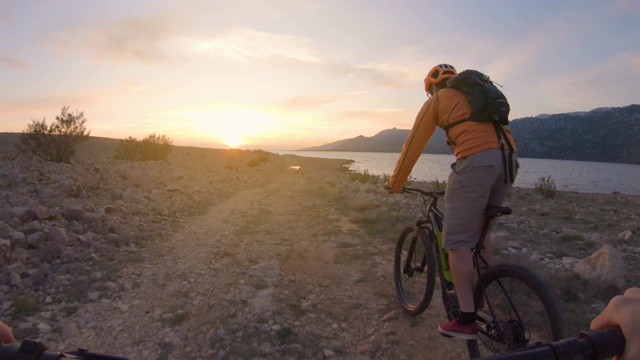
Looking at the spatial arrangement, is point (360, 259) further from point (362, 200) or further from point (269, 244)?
point (362, 200)

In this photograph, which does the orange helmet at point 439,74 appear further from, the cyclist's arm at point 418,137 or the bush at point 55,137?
the bush at point 55,137

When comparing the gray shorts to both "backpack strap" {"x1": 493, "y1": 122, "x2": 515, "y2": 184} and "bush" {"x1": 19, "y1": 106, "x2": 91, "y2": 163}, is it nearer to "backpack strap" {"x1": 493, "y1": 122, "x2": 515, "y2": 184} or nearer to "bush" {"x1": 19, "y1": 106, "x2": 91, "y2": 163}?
"backpack strap" {"x1": 493, "y1": 122, "x2": 515, "y2": 184}

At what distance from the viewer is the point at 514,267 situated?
3045mm

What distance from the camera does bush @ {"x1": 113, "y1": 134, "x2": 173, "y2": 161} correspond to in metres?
23.8

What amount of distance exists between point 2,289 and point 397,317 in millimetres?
4857

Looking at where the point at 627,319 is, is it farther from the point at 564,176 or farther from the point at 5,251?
the point at 564,176

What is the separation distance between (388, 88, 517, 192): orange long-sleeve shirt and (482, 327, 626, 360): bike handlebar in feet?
7.67

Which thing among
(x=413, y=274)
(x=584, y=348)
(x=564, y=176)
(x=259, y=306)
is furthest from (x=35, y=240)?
(x=564, y=176)

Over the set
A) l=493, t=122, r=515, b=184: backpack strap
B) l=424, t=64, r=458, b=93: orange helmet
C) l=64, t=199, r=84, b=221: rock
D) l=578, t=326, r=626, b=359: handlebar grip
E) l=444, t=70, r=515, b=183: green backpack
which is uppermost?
l=424, t=64, r=458, b=93: orange helmet

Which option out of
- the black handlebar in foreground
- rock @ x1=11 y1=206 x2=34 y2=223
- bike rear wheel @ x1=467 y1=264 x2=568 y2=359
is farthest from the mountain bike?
rock @ x1=11 y1=206 x2=34 y2=223

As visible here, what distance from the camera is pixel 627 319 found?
92cm

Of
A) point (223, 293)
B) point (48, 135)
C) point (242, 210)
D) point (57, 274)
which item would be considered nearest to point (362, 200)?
point (242, 210)

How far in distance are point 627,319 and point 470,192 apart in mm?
2332

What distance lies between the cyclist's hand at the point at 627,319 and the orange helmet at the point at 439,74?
3.05 m
